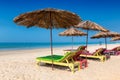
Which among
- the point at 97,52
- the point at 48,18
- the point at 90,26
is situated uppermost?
the point at 48,18

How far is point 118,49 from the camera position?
16078 millimetres

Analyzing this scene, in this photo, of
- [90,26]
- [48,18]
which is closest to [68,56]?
[48,18]

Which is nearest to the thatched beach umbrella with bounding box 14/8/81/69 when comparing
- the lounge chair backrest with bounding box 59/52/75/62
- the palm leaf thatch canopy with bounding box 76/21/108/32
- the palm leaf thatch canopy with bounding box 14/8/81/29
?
the palm leaf thatch canopy with bounding box 14/8/81/29

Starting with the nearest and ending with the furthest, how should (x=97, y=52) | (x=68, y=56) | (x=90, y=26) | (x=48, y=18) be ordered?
1. (x=68, y=56)
2. (x=48, y=18)
3. (x=90, y=26)
4. (x=97, y=52)

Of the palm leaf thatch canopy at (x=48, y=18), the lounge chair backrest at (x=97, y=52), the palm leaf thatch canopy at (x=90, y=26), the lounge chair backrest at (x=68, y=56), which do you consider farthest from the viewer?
the lounge chair backrest at (x=97, y=52)

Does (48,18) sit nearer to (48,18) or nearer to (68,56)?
(48,18)

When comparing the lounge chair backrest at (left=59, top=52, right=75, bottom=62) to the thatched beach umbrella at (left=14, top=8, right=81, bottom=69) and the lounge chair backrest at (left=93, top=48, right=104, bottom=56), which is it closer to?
the thatched beach umbrella at (left=14, top=8, right=81, bottom=69)

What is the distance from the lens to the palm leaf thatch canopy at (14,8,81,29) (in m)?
7.25

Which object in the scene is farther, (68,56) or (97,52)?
(97,52)

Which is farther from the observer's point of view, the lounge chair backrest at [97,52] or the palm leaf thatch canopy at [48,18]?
the lounge chair backrest at [97,52]

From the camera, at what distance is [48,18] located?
834cm

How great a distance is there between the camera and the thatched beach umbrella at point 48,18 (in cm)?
727

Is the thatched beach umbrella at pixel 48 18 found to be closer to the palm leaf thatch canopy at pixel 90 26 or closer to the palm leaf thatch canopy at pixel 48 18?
the palm leaf thatch canopy at pixel 48 18

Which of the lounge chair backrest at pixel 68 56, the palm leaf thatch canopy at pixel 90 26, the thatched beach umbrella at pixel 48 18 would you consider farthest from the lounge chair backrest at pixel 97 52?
the lounge chair backrest at pixel 68 56
